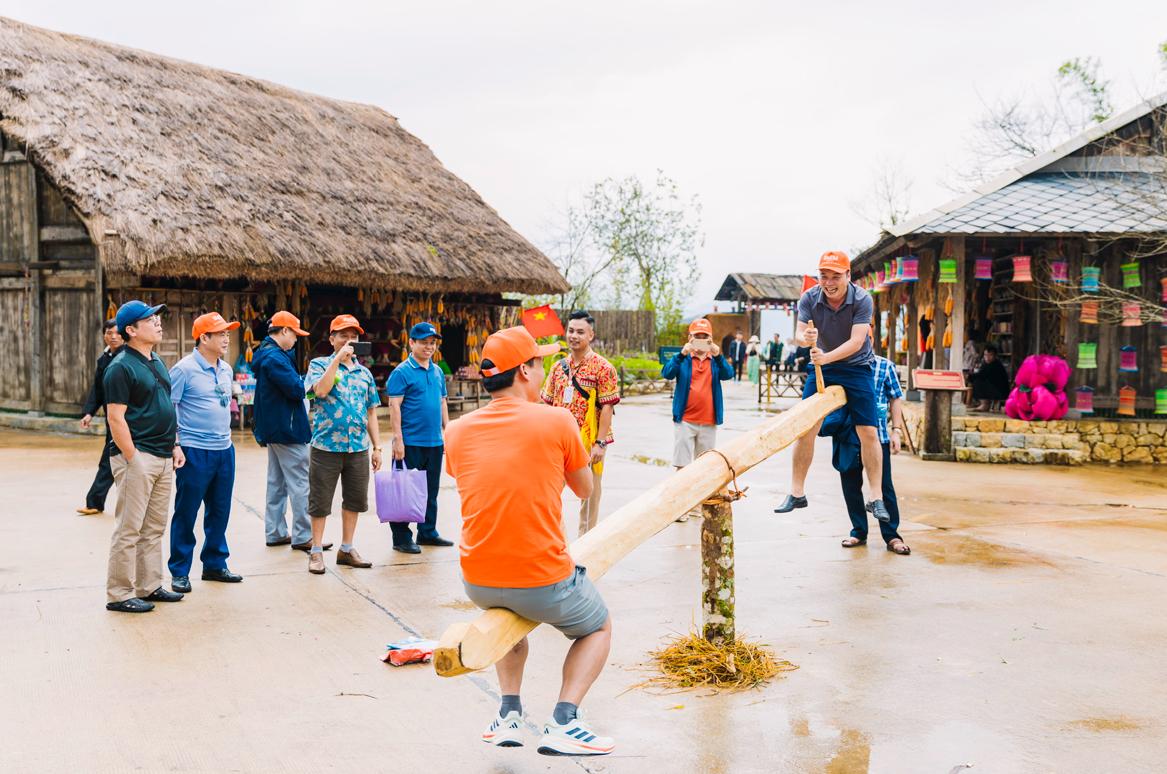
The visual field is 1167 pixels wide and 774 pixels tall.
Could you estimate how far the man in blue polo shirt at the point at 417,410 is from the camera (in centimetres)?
739

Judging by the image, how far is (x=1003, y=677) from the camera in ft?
16.0

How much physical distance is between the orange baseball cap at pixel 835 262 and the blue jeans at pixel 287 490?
398cm

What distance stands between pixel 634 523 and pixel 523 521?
2.81 ft

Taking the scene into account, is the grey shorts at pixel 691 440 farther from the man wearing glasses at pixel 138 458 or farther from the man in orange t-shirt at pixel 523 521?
the man in orange t-shirt at pixel 523 521

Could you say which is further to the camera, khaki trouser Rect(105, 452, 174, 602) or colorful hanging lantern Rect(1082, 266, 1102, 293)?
colorful hanging lantern Rect(1082, 266, 1102, 293)

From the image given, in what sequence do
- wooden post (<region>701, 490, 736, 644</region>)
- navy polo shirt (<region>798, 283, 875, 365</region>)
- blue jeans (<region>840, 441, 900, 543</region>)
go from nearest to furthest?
wooden post (<region>701, 490, 736, 644</region>) < navy polo shirt (<region>798, 283, 875, 365</region>) < blue jeans (<region>840, 441, 900, 543</region>)

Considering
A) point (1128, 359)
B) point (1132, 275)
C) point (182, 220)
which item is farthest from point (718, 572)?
point (182, 220)

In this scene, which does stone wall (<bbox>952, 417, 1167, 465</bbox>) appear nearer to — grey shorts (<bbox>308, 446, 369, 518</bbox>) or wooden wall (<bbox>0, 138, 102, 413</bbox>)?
grey shorts (<bbox>308, 446, 369, 518</bbox>)

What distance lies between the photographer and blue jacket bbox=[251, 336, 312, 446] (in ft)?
23.5

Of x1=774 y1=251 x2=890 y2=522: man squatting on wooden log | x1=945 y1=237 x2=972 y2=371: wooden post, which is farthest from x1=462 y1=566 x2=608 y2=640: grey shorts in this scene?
x1=945 y1=237 x2=972 y2=371: wooden post

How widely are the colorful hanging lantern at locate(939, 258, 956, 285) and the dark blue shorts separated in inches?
288

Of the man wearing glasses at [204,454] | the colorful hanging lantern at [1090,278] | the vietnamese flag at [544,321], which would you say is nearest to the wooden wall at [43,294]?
the vietnamese flag at [544,321]

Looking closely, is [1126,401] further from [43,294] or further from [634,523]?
[43,294]

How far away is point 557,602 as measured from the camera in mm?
3643
